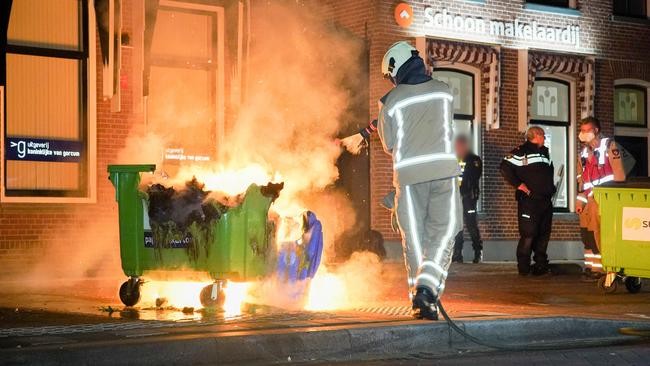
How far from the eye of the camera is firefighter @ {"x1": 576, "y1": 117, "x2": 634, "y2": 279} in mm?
13023

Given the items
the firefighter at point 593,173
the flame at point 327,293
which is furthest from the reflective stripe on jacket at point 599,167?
the flame at point 327,293

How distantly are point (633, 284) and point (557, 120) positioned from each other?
9.22 metres

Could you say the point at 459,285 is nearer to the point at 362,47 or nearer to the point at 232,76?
the point at 232,76

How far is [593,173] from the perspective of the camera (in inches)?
527

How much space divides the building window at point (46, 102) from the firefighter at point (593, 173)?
6247 millimetres

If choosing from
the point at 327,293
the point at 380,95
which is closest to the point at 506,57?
the point at 380,95

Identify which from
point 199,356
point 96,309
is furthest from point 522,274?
point 199,356

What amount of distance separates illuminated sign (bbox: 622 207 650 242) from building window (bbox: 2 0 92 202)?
693 cm

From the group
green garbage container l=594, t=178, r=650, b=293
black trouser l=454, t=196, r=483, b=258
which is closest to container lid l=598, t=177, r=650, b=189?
green garbage container l=594, t=178, r=650, b=293

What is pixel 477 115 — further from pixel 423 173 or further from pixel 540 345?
pixel 540 345

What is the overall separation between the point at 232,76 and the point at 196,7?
107 centimetres

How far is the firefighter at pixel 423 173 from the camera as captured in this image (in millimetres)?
8031

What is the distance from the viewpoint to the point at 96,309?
9.29 meters

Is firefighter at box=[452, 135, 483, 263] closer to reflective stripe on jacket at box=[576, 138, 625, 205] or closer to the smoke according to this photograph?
the smoke
